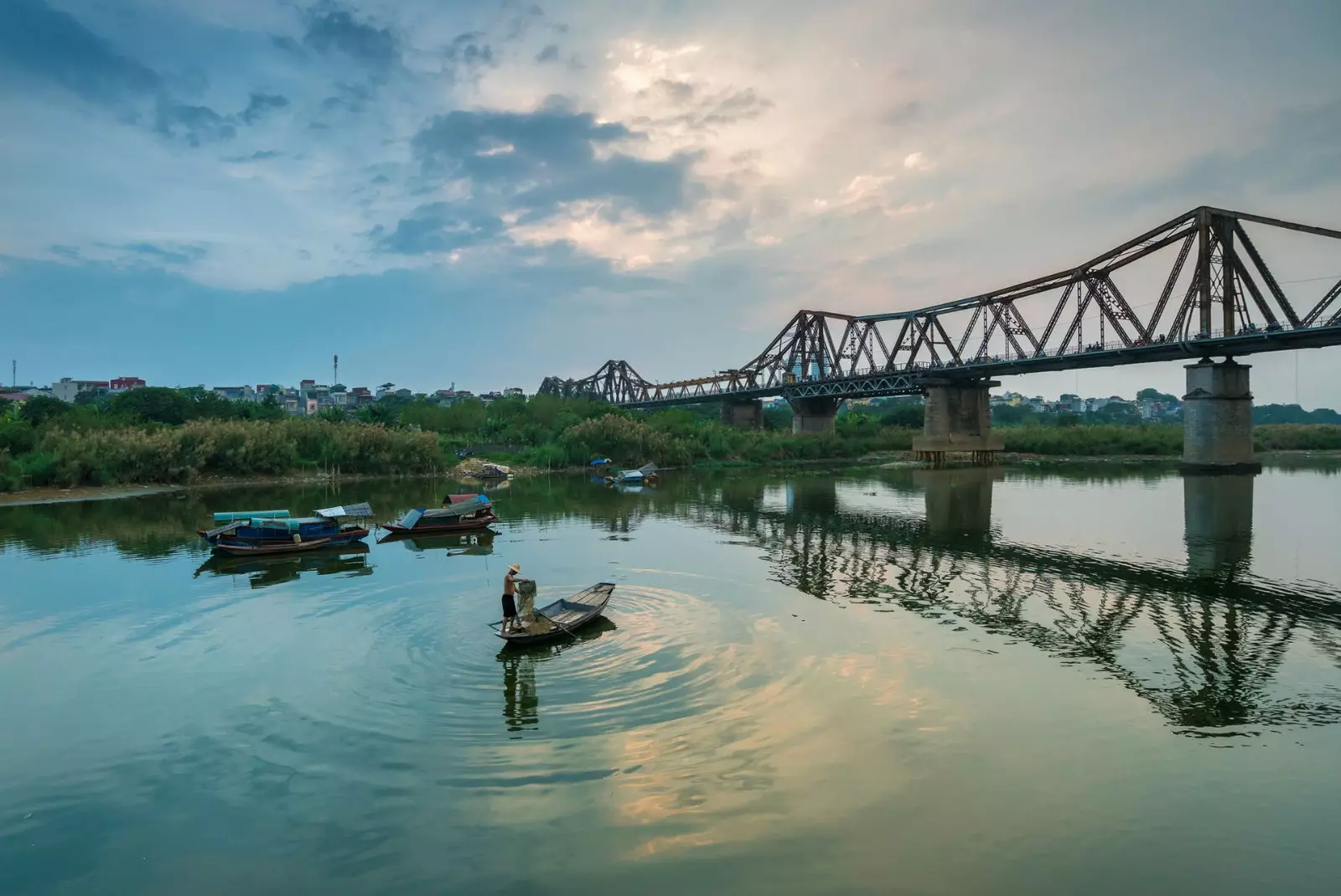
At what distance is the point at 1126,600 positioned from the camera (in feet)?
61.7

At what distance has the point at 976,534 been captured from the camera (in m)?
30.0

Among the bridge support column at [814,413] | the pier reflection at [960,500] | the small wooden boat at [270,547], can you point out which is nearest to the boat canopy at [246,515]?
the small wooden boat at [270,547]

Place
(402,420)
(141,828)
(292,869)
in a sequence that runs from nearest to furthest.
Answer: (292,869)
(141,828)
(402,420)

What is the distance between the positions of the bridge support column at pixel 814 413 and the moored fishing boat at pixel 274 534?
79189mm

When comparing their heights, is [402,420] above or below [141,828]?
above

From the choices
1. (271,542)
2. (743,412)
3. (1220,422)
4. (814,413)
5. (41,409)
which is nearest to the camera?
(271,542)

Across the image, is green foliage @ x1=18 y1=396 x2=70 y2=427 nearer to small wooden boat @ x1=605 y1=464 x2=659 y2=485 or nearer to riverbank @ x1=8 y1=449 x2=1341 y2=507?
riverbank @ x1=8 y1=449 x2=1341 y2=507

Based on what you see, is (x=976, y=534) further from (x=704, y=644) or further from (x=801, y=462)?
(x=801, y=462)

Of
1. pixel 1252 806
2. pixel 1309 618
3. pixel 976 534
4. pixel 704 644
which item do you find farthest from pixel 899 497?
pixel 1252 806

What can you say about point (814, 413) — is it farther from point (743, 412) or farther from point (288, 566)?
point (288, 566)

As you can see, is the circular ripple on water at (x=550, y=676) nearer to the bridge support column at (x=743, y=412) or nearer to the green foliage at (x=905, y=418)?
the bridge support column at (x=743, y=412)

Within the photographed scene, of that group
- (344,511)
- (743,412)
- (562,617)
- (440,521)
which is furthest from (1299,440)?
(562,617)

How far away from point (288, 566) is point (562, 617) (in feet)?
41.5

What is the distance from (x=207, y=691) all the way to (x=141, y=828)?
4355mm
